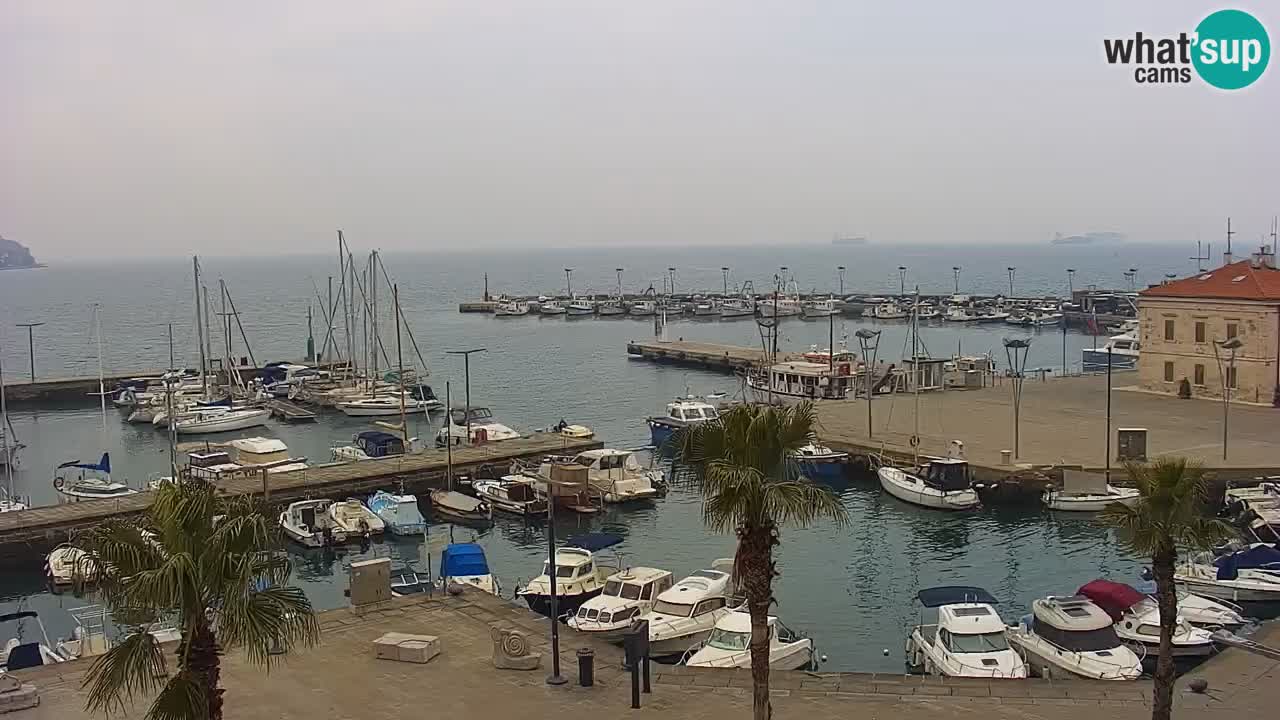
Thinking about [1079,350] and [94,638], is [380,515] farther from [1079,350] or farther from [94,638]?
[1079,350]

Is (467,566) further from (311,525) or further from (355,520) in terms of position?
(311,525)

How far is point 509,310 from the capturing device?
177875 mm

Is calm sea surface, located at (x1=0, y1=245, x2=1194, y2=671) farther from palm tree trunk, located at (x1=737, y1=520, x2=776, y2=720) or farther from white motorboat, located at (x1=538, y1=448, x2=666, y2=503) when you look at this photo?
palm tree trunk, located at (x1=737, y1=520, x2=776, y2=720)

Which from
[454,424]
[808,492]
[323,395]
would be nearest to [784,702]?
[808,492]

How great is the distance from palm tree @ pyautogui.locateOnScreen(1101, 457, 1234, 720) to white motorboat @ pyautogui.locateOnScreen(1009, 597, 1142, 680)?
7970mm

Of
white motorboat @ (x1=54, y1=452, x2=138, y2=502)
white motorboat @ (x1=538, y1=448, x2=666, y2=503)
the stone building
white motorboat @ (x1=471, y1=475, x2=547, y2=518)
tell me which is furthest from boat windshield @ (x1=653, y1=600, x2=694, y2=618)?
the stone building

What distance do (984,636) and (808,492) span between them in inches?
478

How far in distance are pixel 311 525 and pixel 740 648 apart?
22.2 metres

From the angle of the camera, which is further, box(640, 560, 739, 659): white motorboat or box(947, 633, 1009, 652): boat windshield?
box(640, 560, 739, 659): white motorboat

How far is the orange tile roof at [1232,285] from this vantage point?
55094mm

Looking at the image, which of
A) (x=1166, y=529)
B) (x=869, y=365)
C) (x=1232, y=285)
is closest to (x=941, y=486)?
(x=1232, y=285)

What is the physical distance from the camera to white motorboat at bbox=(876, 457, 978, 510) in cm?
4312

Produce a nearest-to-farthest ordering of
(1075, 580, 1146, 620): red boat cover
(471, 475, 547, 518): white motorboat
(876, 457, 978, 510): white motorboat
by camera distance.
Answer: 1. (1075, 580, 1146, 620): red boat cover
2. (876, 457, 978, 510): white motorboat
3. (471, 475, 547, 518): white motorboat

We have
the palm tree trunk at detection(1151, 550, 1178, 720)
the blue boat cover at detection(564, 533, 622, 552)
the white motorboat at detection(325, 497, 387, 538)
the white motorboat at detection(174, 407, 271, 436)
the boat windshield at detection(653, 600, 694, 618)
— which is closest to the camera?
the palm tree trunk at detection(1151, 550, 1178, 720)
